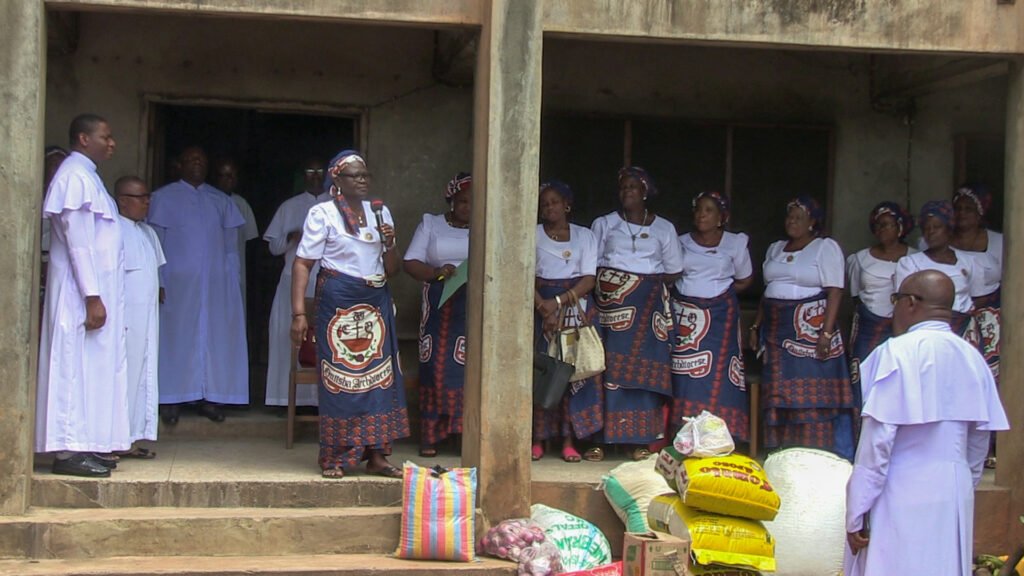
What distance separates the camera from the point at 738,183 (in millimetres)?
9461

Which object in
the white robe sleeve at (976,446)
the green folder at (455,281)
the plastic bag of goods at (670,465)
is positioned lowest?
the plastic bag of goods at (670,465)

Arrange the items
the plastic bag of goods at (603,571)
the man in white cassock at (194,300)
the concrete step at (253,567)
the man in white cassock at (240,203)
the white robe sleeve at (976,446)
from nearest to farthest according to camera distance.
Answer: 1. the white robe sleeve at (976,446)
2. the concrete step at (253,567)
3. the plastic bag of goods at (603,571)
4. the man in white cassock at (194,300)
5. the man in white cassock at (240,203)

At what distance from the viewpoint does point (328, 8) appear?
6.92m

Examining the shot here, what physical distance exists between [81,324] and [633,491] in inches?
118

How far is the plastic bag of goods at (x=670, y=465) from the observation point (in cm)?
678

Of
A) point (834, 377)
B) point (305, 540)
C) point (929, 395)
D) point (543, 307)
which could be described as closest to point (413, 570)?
point (305, 540)

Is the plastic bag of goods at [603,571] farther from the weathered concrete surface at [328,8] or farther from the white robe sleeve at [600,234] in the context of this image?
the weathered concrete surface at [328,8]

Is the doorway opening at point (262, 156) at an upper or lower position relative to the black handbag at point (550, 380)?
upper

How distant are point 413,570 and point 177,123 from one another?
13.3 ft

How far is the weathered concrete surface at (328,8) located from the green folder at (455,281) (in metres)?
1.50

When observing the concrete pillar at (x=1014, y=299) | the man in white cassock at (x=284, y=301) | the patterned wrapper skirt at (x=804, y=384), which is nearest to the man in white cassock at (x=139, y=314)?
the man in white cassock at (x=284, y=301)

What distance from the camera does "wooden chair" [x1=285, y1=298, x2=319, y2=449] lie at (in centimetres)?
802

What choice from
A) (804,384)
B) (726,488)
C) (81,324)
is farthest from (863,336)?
(81,324)

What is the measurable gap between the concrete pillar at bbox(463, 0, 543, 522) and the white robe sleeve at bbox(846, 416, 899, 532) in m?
2.20
